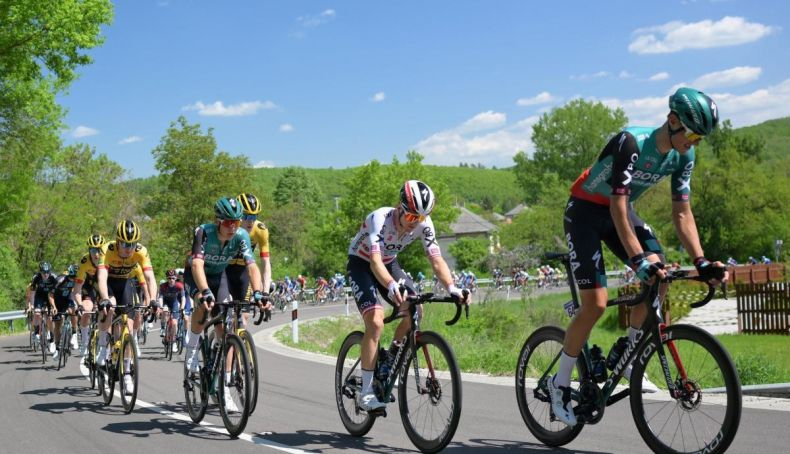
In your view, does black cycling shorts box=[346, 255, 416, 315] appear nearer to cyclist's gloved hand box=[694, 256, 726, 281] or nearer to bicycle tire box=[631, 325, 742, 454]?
bicycle tire box=[631, 325, 742, 454]

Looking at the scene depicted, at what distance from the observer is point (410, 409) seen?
6230 millimetres

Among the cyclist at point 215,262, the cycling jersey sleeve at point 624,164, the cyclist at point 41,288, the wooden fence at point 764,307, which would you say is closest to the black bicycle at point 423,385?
the cycling jersey sleeve at point 624,164

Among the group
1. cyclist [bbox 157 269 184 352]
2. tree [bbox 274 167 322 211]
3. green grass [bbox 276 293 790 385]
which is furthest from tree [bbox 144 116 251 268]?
tree [bbox 274 167 322 211]

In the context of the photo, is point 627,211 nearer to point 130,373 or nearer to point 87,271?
point 130,373

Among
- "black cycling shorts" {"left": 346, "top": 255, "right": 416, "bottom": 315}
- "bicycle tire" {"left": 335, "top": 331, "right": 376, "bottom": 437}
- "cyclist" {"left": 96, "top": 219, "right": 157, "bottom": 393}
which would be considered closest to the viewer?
"black cycling shorts" {"left": 346, "top": 255, "right": 416, "bottom": 315}

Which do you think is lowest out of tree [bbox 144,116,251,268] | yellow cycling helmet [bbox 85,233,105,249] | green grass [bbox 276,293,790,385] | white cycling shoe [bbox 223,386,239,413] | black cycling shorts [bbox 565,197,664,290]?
green grass [bbox 276,293,790,385]

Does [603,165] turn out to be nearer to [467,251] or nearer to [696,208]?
[696,208]

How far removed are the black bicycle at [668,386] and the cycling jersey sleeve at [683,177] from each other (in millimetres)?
720

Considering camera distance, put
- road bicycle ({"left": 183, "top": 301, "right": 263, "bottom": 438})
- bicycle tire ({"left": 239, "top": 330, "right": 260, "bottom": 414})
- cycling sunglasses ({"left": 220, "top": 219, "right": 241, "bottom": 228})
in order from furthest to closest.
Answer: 1. cycling sunglasses ({"left": 220, "top": 219, "right": 241, "bottom": 228})
2. road bicycle ({"left": 183, "top": 301, "right": 263, "bottom": 438})
3. bicycle tire ({"left": 239, "top": 330, "right": 260, "bottom": 414})

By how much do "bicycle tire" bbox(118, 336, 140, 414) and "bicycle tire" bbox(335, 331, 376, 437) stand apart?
2.87 meters

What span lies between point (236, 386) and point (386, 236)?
82.0 inches

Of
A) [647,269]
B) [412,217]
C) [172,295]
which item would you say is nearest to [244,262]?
[412,217]

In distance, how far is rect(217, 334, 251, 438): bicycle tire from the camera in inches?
276

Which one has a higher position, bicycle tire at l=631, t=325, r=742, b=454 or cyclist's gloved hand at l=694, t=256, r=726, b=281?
cyclist's gloved hand at l=694, t=256, r=726, b=281
